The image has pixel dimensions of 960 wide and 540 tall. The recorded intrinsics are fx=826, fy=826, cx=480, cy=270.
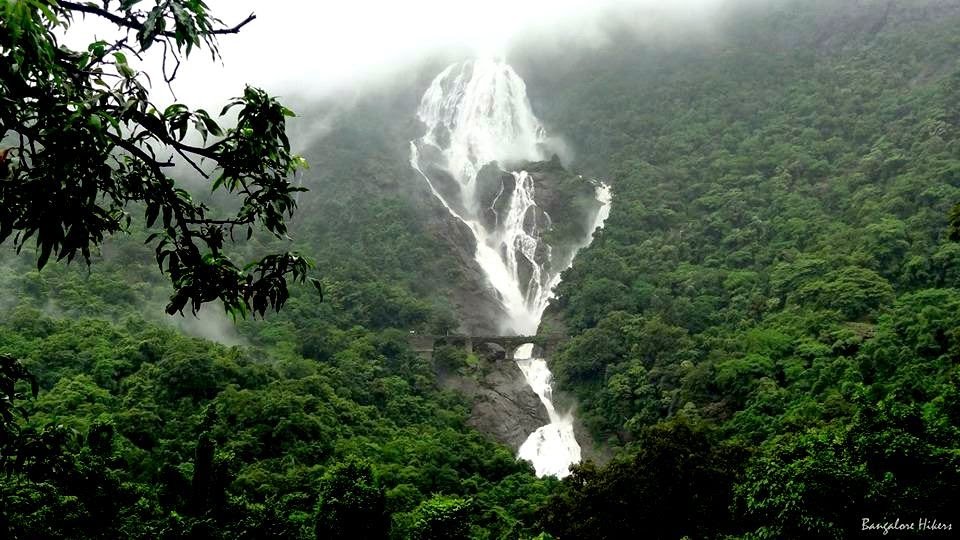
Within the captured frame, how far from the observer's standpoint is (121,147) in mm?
3611

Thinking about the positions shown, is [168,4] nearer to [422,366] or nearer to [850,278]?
[850,278]

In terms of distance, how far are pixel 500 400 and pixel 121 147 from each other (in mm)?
40752

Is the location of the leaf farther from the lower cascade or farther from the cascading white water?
the cascading white water

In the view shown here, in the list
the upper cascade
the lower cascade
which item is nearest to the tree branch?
the lower cascade

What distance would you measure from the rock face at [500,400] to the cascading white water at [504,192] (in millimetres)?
766

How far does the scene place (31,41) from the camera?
2.99 meters

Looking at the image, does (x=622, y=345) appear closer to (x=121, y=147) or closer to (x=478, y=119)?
(x=121, y=147)

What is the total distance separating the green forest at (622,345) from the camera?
1559 cm

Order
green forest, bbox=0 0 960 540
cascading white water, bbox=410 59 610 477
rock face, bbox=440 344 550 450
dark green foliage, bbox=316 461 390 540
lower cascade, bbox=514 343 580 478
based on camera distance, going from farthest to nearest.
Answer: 1. cascading white water, bbox=410 59 610 477
2. rock face, bbox=440 344 550 450
3. lower cascade, bbox=514 343 580 478
4. dark green foliage, bbox=316 461 390 540
5. green forest, bbox=0 0 960 540

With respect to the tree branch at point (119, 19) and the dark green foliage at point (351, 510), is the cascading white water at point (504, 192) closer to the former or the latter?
the dark green foliage at point (351, 510)

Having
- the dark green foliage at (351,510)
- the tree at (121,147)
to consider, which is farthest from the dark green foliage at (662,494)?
the tree at (121,147)

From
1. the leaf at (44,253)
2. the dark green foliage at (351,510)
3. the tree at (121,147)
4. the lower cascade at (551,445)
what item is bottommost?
the leaf at (44,253)

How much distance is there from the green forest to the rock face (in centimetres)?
132

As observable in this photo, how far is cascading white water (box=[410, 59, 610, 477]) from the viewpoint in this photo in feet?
150
